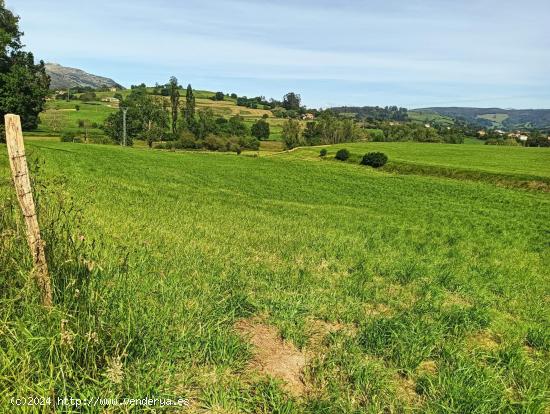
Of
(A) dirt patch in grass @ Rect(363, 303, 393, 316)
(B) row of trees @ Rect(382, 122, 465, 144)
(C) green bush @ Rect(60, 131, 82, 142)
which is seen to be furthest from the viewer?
(B) row of trees @ Rect(382, 122, 465, 144)

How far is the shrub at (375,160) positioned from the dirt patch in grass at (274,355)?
56.3 metres

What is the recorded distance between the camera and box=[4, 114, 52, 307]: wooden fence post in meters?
4.50

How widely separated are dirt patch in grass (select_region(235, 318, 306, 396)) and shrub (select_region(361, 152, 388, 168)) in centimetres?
5628

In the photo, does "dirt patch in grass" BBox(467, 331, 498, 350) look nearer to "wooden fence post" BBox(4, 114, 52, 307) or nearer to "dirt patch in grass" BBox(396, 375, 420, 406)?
"dirt patch in grass" BBox(396, 375, 420, 406)

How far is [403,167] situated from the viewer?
56.3m

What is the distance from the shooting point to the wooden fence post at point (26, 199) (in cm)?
450

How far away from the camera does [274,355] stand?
5.64 meters

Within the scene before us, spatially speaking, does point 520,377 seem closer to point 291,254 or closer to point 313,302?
point 313,302

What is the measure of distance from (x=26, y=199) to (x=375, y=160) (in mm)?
59157

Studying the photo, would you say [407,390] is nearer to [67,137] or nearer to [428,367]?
[428,367]

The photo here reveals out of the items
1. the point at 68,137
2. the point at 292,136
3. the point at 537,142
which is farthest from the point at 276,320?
the point at 537,142

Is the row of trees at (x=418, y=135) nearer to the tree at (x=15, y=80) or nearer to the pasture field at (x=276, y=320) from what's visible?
the tree at (x=15, y=80)

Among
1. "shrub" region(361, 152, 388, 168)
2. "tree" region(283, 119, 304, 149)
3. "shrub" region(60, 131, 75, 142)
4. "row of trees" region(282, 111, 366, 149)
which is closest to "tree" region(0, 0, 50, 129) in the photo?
"shrub" region(60, 131, 75, 142)

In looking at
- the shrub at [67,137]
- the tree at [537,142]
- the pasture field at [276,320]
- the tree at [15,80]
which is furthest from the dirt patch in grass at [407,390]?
the tree at [537,142]
